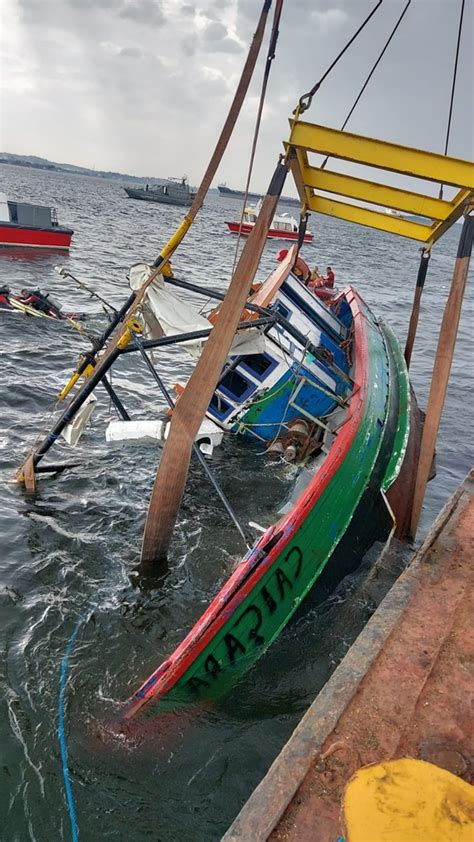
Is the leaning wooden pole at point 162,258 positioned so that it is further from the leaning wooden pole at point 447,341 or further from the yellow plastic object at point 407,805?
the yellow plastic object at point 407,805

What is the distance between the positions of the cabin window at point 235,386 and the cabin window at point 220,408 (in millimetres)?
174

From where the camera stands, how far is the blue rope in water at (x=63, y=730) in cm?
425

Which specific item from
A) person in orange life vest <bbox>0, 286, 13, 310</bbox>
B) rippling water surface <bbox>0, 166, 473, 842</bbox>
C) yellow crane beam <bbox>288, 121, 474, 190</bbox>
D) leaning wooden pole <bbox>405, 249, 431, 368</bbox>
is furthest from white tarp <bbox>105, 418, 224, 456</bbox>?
person in orange life vest <bbox>0, 286, 13, 310</bbox>

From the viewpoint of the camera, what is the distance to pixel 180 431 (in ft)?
17.7

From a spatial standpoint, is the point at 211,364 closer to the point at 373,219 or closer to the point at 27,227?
the point at 373,219

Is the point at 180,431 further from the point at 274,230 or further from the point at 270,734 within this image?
the point at 274,230

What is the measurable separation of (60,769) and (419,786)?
3.53m

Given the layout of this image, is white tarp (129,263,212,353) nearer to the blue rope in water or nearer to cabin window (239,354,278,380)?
cabin window (239,354,278,380)

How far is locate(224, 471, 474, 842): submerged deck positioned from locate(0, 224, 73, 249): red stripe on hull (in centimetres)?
2858

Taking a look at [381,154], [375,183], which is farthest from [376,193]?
[381,154]

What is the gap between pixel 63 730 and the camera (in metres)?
4.93

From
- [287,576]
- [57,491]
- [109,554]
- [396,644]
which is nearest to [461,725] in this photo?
[396,644]

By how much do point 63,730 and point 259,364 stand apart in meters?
6.62

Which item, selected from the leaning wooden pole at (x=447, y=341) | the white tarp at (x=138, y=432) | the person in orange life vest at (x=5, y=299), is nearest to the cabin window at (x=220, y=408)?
the white tarp at (x=138, y=432)
